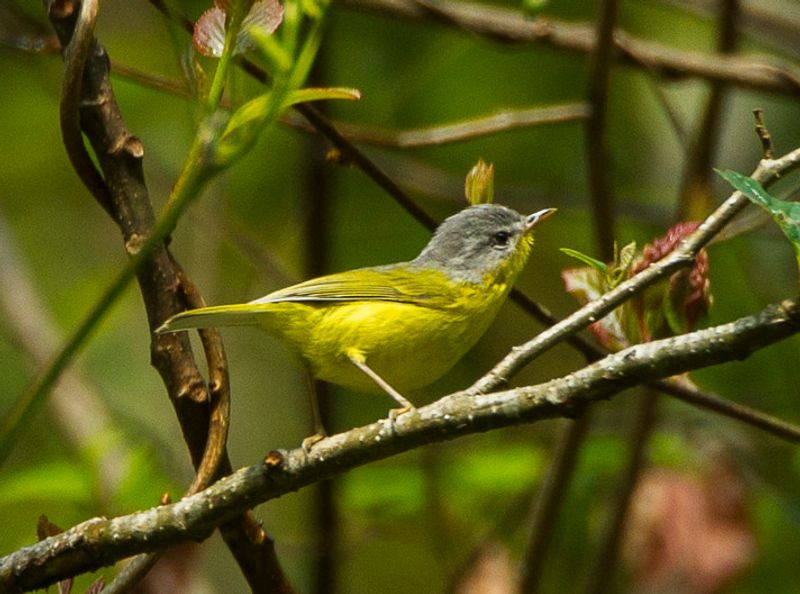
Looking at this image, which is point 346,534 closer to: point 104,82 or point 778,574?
point 778,574

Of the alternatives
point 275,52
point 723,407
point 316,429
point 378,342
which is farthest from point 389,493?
point 275,52

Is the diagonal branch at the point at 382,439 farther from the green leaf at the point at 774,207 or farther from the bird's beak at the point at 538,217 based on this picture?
the bird's beak at the point at 538,217

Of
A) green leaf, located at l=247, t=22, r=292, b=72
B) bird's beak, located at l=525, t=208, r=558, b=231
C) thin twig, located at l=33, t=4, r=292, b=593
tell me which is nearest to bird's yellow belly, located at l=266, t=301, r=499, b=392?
bird's beak, located at l=525, t=208, r=558, b=231

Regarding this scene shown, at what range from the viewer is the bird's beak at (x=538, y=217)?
8.83ft

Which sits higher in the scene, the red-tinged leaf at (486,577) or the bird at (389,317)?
the bird at (389,317)

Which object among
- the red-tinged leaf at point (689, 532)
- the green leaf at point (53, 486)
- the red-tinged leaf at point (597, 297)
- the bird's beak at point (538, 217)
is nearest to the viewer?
the red-tinged leaf at point (597, 297)

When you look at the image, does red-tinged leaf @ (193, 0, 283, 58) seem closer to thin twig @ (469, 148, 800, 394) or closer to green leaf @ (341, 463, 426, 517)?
thin twig @ (469, 148, 800, 394)

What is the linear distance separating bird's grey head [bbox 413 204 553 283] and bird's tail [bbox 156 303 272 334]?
0.77 metres

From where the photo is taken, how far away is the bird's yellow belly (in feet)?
8.92

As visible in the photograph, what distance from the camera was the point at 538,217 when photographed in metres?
2.86

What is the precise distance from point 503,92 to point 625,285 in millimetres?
3821

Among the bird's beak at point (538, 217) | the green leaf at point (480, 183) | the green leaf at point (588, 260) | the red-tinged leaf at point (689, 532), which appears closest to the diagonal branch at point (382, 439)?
the green leaf at point (588, 260)

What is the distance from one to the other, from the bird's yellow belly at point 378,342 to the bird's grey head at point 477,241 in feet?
1.22

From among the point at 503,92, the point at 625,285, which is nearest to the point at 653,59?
the point at 503,92
